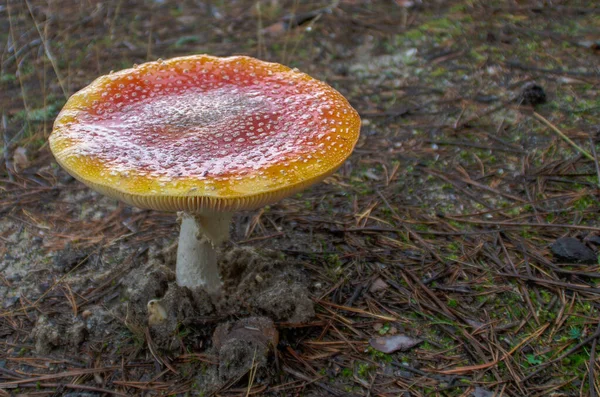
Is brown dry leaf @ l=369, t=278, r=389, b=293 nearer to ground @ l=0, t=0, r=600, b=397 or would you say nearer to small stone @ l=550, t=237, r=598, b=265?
ground @ l=0, t=0, r=600, b=397

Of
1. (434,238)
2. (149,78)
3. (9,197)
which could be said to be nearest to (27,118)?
(9,197)

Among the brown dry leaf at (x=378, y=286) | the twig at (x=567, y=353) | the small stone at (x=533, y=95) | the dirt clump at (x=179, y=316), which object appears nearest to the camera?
the twig at (x=567, y=353)

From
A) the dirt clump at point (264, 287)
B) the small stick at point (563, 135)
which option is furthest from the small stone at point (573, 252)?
the dirt clump at point (264, 287)

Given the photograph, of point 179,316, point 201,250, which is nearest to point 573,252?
point 201,250

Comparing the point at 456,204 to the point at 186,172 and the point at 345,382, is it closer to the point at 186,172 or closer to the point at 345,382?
the point at 345,382

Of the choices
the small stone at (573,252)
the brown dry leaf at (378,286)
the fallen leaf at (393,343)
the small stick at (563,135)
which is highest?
the small stick at (563,135)

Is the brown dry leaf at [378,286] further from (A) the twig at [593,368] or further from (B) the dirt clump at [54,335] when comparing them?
(B) the dirt clump at [54,335]
